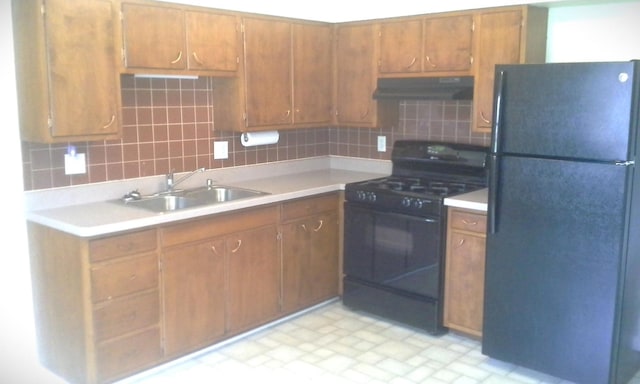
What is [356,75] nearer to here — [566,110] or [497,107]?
[497,107]

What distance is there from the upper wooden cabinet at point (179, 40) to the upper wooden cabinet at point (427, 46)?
1106 millimetres

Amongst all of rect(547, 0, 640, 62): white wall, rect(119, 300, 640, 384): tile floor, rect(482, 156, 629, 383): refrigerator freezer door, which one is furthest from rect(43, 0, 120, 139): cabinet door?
rect(547, 0, 640, 62): white wall

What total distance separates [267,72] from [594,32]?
2092mm

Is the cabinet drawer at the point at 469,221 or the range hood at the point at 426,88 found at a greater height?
the range hood at the point at 426,88

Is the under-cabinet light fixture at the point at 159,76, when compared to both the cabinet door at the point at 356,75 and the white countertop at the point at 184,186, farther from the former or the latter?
the cabinet door at the point at 356,75

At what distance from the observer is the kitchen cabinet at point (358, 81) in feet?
14.0

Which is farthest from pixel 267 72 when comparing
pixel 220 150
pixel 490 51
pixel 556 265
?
pixel 556 265

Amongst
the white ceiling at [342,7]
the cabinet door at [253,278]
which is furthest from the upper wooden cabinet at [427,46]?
the cabinet door at [253,278]

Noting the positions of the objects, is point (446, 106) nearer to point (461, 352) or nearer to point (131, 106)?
point (461, 352)

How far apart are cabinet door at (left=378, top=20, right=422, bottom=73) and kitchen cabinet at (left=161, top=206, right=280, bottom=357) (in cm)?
137

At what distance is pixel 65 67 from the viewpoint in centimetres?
288

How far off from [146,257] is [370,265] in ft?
5.21

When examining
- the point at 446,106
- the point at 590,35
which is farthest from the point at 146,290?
the point at 590,35

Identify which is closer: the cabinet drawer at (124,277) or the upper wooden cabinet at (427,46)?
the cabinet drawer at (124,277)
